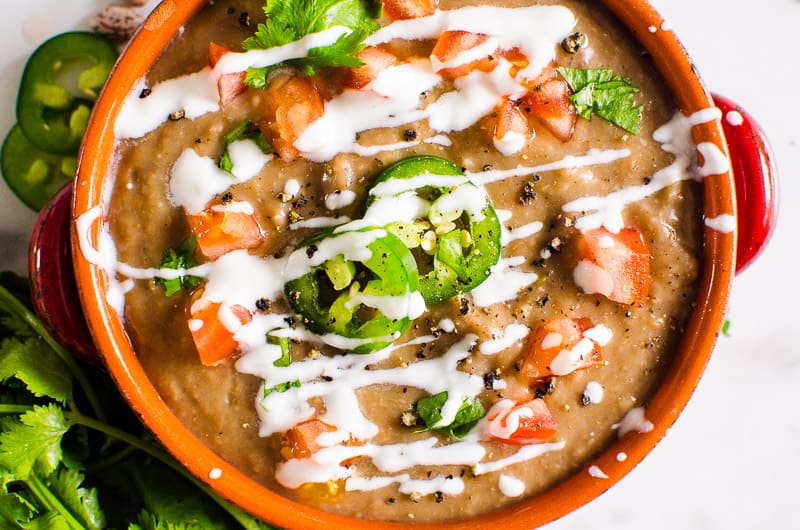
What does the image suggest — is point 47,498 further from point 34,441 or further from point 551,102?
point 551,102

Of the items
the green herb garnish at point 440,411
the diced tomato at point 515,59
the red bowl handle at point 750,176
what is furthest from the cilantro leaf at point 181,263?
the red bowl handle at point 750,176

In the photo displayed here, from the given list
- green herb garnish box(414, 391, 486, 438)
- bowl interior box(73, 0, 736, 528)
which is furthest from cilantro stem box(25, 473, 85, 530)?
green herb garnish box(414, 391, 486, 438)

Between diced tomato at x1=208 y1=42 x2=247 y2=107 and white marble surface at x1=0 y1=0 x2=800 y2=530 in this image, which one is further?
white marble surface at x1=0 y1=0 x2=800 y2=530

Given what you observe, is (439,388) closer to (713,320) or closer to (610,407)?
(610,407)

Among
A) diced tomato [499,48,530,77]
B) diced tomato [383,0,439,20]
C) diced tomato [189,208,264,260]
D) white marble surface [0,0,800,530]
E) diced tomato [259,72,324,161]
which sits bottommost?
white marble surface [0,0,800,530]

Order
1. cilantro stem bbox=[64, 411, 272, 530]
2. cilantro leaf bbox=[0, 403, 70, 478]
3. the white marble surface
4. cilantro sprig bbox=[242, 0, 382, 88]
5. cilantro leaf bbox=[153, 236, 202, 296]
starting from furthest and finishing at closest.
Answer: the white marble surface < cilantro stem bbox=[64, 411, 272, 530] < cilantro leaf bbox=[0, 403, 70, 478] < cilantro leaf bbox=[153, 236, 202, 296] < cilantro sprig bbox=[242, 0, 382, 88]

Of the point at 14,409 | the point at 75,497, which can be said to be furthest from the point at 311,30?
the point at 75,497

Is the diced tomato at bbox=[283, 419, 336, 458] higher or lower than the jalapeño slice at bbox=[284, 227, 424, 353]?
lower

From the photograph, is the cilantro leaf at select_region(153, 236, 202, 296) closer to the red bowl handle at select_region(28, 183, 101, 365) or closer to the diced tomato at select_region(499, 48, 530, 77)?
the red bowl handle at select_region(28, 183, 101, 365)
